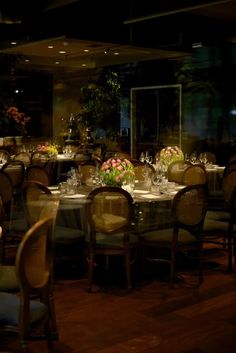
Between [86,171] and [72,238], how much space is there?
2138 millimetres

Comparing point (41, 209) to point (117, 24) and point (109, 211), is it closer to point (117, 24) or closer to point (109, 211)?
point (109, 211)

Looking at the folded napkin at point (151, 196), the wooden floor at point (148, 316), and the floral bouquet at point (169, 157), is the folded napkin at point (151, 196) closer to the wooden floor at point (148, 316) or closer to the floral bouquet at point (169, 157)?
the wooden floor at point (148, 316)

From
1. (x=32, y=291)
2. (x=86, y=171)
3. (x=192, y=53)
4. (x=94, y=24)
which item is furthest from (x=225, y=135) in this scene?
(x=32, y=291)

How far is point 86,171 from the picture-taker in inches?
283

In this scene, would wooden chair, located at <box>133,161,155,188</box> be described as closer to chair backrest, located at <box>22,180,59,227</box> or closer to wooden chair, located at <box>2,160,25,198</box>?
chair backrest, located at <box>22,180,59,227</box>

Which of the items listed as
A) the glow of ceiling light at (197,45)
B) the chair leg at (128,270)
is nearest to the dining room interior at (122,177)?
the chair leg at (128,270)

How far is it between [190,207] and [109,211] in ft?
2.42

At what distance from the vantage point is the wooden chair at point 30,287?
291 centimetres

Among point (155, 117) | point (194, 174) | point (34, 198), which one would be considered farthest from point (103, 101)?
point (34, 198)

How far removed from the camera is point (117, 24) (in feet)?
36.2

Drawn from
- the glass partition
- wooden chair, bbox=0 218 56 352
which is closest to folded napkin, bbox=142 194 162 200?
wooden chair, bbox=0 218 56 352

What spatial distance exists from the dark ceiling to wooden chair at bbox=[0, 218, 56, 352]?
6.17 meters

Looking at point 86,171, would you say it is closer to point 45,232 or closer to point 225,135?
point 45,232

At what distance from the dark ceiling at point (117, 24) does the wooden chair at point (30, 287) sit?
20.2ft
